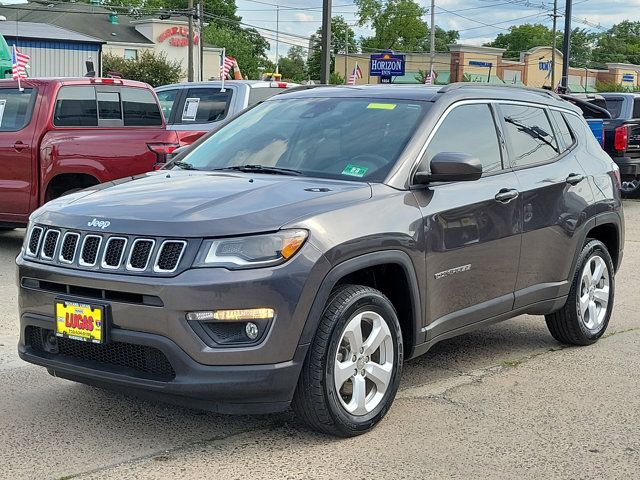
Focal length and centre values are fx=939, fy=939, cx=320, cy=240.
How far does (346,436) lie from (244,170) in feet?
5.23

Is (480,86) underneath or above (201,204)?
→ above

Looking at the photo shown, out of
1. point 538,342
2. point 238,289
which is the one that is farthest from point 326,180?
point 538,342

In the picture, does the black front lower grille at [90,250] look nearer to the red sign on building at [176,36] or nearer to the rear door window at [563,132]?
the rear door window at [563,132]

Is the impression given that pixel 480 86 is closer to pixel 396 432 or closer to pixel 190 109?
pixel 396 432

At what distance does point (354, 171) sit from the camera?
496 centimetres

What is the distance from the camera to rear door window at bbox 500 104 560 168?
5.82 metres

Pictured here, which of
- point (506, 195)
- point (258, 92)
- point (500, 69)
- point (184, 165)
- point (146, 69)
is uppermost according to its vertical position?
point (500, 69)

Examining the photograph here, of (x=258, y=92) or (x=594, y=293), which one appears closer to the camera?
(x=594, y=293)

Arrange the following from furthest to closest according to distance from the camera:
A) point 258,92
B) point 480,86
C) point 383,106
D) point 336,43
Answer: point 336,43 < point 258,92 < point 480,86 < point 383,106

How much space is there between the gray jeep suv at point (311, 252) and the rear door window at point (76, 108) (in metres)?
4.66

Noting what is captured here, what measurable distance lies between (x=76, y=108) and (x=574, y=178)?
19.7ft

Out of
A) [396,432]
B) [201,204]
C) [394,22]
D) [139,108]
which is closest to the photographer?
[201,204]

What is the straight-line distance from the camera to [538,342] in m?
6.68

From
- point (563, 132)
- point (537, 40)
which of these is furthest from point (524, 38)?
point (563, 132)
